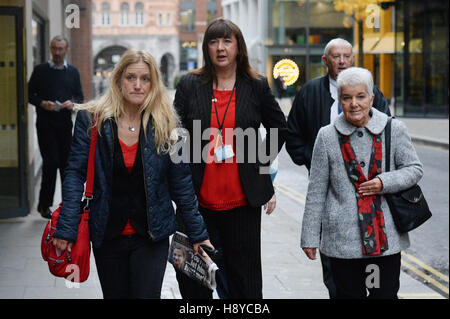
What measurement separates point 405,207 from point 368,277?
15.8 inches

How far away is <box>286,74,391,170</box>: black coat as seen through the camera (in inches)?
176

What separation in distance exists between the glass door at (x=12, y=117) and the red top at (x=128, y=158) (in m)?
5.04

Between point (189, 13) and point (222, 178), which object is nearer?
point (222, 178)

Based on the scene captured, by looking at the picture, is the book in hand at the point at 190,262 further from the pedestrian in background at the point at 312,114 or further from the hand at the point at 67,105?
the hand at the point at 67,105

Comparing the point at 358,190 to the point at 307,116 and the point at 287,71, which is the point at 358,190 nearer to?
the point at 287,71

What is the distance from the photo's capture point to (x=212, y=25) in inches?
152

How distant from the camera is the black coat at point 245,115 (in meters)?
3.90

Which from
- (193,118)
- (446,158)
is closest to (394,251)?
(193,118)

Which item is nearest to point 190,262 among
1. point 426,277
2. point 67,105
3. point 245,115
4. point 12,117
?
point 245,115

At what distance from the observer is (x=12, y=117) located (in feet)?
27.1

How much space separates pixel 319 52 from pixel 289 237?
10.8ft

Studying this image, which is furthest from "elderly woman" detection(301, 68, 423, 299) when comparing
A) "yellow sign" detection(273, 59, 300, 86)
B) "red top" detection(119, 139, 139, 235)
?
"red top" detection(119, 139, 139, 235)

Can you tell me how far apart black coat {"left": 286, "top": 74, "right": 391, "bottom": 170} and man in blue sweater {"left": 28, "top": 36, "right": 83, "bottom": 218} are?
11.7 feet
